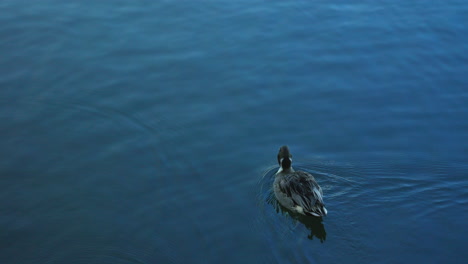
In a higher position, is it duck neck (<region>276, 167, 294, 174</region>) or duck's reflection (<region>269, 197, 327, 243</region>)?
duck neck (<region>276, 167, 294, 174</region>)

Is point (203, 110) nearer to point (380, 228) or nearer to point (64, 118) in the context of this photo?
point (64, 118)

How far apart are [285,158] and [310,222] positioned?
4.22ft

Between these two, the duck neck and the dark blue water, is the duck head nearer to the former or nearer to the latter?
the duck neck

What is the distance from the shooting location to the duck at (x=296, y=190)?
31.6 feet

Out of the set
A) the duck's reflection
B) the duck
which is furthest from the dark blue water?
the duck

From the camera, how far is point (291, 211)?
1009 cm

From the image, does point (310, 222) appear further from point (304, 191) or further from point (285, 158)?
point (285, 158)

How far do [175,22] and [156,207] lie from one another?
237 inches

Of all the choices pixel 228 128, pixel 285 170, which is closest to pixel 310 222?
pixel 285 170

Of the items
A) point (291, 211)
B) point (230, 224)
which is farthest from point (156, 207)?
point (291, 211)

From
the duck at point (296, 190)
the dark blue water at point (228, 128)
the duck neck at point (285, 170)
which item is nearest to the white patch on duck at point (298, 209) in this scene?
the duck at point (296, 190)

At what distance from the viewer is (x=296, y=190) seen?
10023mm

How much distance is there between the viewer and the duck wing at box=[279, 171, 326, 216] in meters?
9.60

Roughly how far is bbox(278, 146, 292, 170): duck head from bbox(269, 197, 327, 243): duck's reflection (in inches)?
21.9
